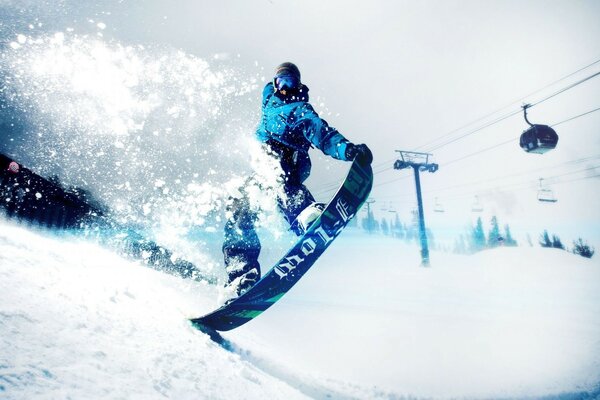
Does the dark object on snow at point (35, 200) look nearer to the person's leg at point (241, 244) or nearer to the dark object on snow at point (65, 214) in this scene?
the dark object on snow at point (65, 214)

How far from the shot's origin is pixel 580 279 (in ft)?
47.1

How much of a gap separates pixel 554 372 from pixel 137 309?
5519mm

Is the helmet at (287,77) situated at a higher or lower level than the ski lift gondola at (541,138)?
lower

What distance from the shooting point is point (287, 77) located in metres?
3.52

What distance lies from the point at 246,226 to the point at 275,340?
1.91m

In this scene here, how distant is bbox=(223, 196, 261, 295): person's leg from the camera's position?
343 centimetres

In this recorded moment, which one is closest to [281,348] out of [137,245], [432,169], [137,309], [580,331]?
[137,309]

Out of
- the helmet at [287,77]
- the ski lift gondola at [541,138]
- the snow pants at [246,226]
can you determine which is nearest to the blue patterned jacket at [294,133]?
the helmet at [287,77]

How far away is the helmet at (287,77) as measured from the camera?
3.53 m

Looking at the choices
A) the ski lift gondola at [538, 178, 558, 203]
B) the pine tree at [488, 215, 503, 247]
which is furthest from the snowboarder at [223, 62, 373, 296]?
the pine tree at [488, 215, 503, 247]

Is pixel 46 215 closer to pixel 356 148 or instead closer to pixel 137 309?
pixel 137 309

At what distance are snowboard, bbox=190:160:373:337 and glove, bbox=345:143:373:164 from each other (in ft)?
0.21

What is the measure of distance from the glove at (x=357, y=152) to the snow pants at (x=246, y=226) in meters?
0.81

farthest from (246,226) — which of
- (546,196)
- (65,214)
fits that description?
(546,196)
